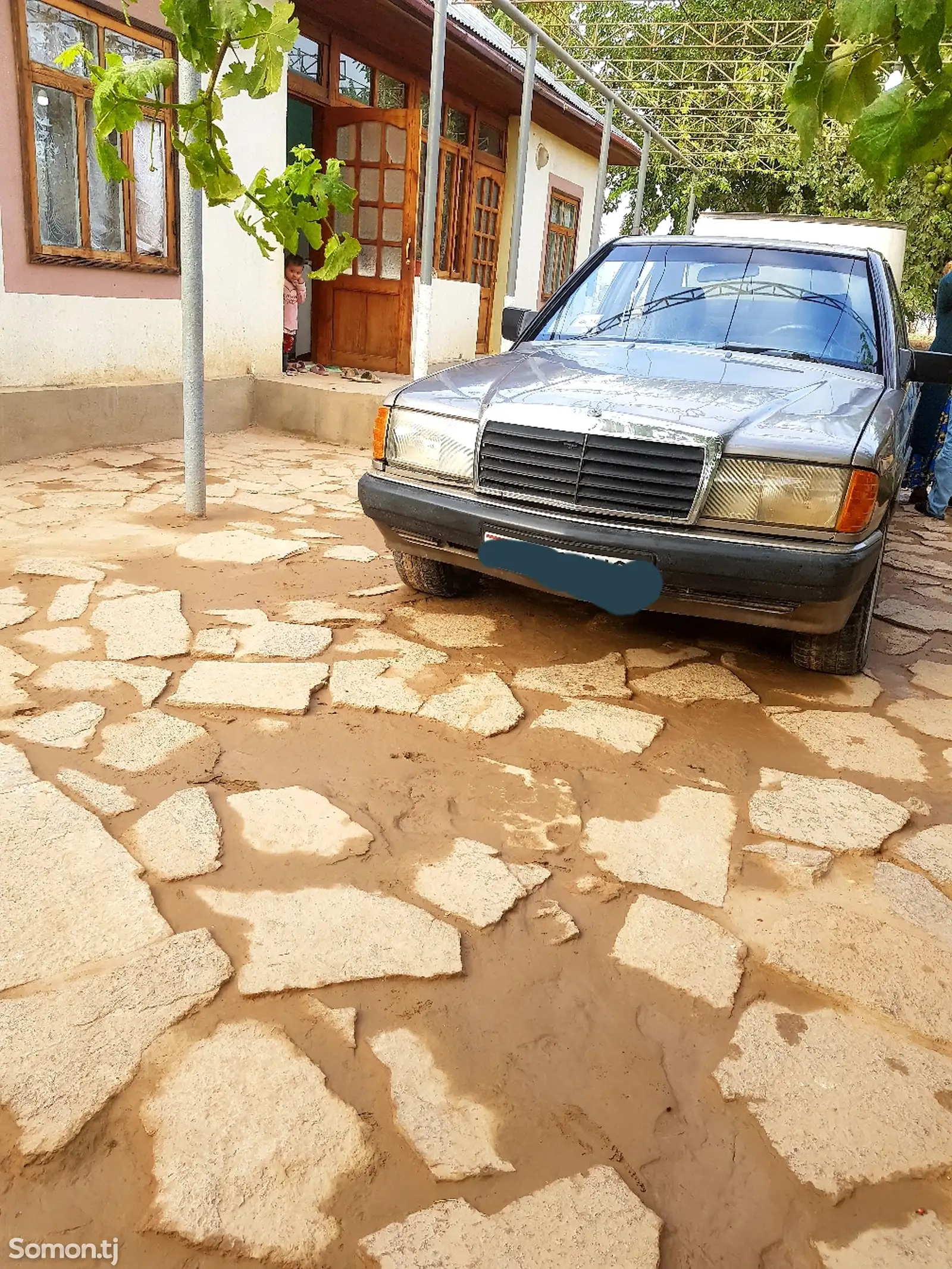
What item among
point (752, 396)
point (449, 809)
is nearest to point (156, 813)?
point (449, 809)

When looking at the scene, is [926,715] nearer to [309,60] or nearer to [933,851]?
[933,851]

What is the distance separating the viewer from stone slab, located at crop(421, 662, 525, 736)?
3.13 meters

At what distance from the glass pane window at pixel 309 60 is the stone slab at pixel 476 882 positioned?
30.2ft

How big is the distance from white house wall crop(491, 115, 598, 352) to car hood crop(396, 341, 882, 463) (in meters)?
9.73

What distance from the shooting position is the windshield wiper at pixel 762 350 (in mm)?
3953

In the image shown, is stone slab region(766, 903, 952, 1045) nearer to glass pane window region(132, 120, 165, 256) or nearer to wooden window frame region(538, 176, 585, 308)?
glass pane window region(132, 120, 165, 256)

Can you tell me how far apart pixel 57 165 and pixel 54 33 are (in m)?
0.79

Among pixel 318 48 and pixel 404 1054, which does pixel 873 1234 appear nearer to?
pixel 404 1054

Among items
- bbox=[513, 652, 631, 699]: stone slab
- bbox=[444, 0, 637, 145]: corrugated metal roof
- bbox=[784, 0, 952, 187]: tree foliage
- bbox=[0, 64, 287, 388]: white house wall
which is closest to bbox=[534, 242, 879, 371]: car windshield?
bbox=[513, 652, 631, 699]: stone slab

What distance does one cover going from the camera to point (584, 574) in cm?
329

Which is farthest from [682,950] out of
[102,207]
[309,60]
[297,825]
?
[309,60]

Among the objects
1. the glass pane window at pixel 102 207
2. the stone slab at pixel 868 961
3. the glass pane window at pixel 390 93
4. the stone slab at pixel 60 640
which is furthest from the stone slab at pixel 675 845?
the glass pane window at pixel 390 93

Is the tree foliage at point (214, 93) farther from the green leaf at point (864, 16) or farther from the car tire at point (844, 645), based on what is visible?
the car tire at point (844, 645)

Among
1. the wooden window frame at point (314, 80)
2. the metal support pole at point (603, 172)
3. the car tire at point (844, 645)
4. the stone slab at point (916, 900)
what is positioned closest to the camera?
the stone slab at point (916, 900)
